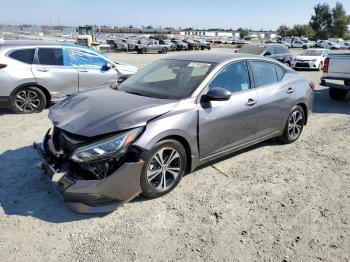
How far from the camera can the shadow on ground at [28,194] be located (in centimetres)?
382

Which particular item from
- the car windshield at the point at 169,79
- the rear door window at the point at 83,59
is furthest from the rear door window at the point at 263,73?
the rear door window at the point at 83,59

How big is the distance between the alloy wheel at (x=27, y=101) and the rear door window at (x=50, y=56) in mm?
759

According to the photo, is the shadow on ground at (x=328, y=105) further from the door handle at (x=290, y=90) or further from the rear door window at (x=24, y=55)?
the rear door window at (x=24, y=55)

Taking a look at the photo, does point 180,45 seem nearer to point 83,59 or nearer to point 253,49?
point 253,49

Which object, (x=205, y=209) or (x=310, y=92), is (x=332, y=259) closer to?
(x=205, y=209)


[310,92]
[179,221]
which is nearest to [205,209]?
[179,221]

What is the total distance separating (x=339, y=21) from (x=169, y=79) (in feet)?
369

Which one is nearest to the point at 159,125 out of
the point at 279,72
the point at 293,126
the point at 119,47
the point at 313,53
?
the point at 279,72

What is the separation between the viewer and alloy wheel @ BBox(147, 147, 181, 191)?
403 centimetres

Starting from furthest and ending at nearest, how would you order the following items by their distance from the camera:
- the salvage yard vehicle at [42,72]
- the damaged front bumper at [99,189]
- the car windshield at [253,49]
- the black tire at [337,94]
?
the car windshield at [253,49], the black tire at [337,94], the salvage yard vehicle at [42,72], the damaged front bumper at [99,189]

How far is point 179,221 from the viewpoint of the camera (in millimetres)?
3787

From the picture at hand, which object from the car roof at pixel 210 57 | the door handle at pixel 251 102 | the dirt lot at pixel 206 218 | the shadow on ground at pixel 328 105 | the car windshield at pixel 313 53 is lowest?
the shadow on ground at pixel 328 105

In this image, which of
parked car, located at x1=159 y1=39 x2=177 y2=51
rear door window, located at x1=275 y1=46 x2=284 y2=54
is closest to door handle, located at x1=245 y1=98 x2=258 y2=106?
rear door window, located at x1=275 y1=46 x2=284 y2=54

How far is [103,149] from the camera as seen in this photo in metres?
3.65
